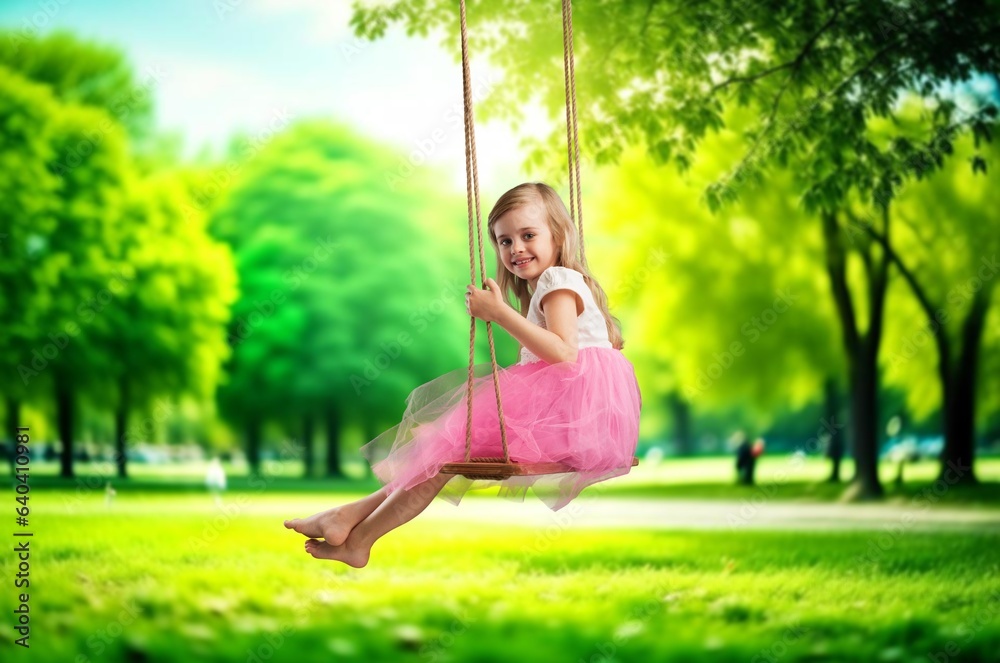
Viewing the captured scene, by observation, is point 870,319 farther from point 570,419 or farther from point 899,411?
point 899,411

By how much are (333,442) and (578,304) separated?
71.1ft

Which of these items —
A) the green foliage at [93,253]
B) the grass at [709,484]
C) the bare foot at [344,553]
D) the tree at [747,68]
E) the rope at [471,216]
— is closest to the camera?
the rope at [471,216]

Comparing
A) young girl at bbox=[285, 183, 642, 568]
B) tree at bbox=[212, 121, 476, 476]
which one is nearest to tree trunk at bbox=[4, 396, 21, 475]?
tree at bbox=[212, 121, 476, 476]

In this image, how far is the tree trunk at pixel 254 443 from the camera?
2501 centimetres

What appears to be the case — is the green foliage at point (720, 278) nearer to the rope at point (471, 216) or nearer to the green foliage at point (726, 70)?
the green foliage at point (726, 70)

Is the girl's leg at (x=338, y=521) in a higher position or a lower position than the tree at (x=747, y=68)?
Result: lower

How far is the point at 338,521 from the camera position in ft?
13.0

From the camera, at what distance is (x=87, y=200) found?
1867 centimetres

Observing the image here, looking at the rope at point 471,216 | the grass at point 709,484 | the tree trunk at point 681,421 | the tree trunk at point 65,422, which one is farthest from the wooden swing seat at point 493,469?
the tree trunk at point 681,421

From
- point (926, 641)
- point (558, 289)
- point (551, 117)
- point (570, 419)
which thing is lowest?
point (926, 641)

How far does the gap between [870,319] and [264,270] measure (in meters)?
12.5

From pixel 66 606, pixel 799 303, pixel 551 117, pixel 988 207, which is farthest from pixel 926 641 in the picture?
pixel 799 303

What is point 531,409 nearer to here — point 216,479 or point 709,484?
point 216,479

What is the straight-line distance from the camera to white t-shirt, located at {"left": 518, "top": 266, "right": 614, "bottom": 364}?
3936mm
